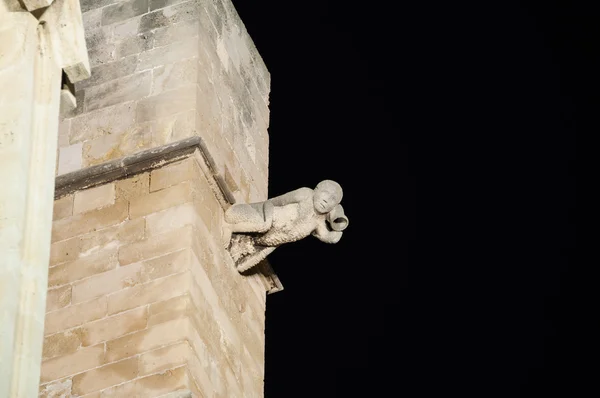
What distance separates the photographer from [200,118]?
525 inches

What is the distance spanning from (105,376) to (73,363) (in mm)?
294

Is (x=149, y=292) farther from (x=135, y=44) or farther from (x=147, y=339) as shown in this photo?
(x=135, y=44)

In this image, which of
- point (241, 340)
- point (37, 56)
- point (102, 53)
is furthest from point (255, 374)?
point (37, 56)

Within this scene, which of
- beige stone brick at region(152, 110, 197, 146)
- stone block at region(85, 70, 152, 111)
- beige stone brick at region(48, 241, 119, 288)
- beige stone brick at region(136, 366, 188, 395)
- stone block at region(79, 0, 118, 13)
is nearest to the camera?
beige stone brick at region(136, 366, 188, 395)

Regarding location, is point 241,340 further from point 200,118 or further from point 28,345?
point 28,345

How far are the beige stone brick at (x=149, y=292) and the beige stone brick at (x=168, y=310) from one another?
4 cm

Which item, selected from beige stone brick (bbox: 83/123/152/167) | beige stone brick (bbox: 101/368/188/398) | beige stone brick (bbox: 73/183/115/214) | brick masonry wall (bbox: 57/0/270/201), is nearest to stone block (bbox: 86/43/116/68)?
brick masonry wall (bbox: 57/0/270/201)

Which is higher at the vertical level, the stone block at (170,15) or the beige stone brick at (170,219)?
the stone block at (170,15)

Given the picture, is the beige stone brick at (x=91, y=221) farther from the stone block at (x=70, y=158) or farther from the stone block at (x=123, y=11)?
the stone block at (x=123, y=11)

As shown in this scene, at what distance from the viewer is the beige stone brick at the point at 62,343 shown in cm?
1247

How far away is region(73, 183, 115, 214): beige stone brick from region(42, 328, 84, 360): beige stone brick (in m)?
1.02

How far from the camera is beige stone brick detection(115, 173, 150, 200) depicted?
13.0 m

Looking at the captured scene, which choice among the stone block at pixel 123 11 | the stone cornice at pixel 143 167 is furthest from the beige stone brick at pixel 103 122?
the stone block at pixel 123 11

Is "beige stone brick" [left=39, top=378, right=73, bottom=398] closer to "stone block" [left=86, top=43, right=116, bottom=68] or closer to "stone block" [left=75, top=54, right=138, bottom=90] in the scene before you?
"stone block" [left=75, top=54, right=138, bottom=90]
